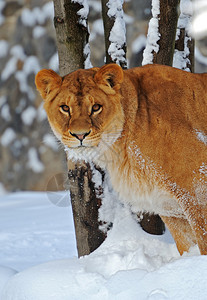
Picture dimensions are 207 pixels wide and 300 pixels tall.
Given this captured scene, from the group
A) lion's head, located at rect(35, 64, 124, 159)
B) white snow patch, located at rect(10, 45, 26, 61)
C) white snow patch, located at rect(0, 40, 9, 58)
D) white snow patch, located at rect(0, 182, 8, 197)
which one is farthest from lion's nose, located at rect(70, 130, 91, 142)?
white snow patch, located at rect(0, 40, 9, 58)

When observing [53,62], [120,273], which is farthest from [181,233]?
[53,62]

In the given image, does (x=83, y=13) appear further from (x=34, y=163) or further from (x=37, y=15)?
(x=37, y=15)

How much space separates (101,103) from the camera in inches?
118

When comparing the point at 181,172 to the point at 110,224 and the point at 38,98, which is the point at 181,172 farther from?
the point at 38,98

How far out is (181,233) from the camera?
139 inches

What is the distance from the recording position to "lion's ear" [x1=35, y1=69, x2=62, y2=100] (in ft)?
10.1

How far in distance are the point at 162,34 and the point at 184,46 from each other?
2.95 ft

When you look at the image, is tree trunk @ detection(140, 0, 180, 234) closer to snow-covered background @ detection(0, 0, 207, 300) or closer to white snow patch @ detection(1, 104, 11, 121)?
snow-covered background @ detection(0, 0, 207, 300)

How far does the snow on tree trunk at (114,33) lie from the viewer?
4.15m

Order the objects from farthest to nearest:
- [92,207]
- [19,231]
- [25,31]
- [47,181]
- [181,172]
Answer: [25,31], [47,181], [19,231], [92,207], [181,172]

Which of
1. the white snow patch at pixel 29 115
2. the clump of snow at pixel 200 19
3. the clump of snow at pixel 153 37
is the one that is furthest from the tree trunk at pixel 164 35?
the white snow patch at pixel 29 115

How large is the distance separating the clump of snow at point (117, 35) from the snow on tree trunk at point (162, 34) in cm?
24

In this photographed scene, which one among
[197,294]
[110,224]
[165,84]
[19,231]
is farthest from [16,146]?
[197,294]

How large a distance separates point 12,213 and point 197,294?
6.77 metres
